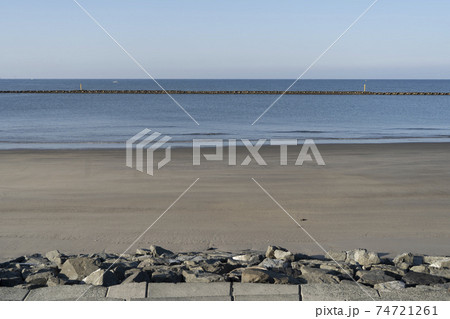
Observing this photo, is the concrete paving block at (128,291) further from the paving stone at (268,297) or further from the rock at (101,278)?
the paving stone at (268,297)

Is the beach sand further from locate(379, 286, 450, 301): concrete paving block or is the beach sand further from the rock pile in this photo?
locate(379, 286, 450, 301): concrete paving block

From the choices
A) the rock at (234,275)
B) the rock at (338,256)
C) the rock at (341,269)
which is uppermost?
the rock at (234,275)

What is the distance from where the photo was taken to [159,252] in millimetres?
6160

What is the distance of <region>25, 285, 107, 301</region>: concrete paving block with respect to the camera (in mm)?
4246

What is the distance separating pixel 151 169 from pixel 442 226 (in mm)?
6313

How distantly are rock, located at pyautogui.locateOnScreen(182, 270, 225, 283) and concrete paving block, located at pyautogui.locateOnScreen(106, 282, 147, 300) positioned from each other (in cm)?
54

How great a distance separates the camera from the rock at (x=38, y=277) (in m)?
4.94

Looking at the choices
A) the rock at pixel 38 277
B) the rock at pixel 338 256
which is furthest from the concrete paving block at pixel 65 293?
the rock at pixel 338 256

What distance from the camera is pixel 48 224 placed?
7.67m

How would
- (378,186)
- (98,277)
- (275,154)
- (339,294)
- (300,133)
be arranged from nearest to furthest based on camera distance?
(339,294), (98,277), (378,186), (275,154), (300,133)

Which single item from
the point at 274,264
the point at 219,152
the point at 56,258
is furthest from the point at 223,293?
the point at 219,152

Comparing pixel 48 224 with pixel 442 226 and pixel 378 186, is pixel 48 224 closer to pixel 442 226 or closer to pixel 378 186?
pixel 442 226

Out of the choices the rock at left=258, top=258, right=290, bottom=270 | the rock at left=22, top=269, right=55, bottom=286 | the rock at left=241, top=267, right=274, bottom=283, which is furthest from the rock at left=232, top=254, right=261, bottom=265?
the rock at left=22, top=269, right=55, bottom=286

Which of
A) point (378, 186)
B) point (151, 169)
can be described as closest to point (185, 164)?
point (151, 169)
